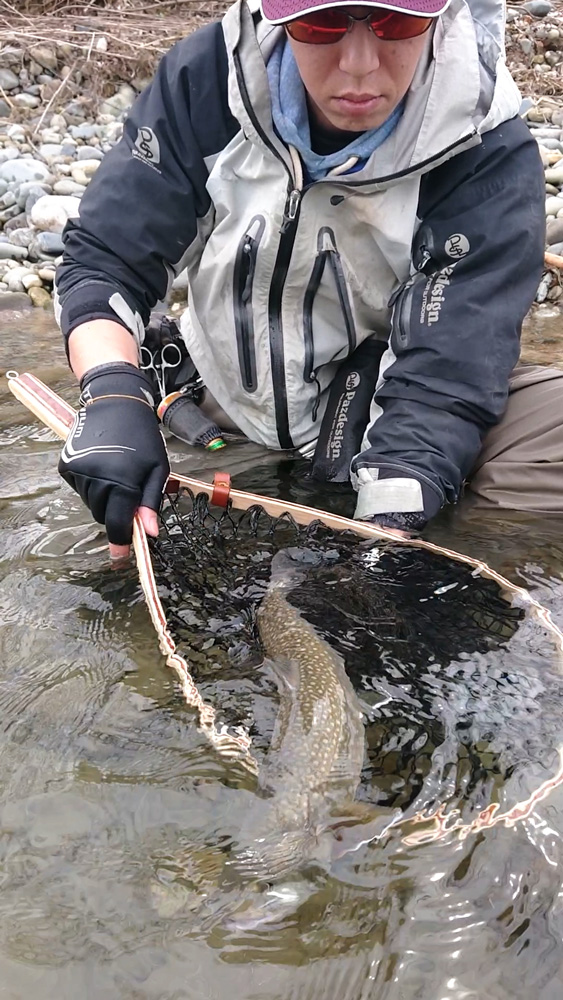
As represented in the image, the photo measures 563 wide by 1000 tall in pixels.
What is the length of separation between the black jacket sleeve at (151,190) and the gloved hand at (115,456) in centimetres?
42

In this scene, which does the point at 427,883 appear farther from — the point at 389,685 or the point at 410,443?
the point at 410,443

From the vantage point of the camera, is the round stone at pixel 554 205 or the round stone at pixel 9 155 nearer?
the round stone at pixel 554 205

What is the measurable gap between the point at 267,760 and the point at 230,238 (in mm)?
1983

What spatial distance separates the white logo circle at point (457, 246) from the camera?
3082 millimetres

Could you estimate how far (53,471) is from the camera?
4.01 meters

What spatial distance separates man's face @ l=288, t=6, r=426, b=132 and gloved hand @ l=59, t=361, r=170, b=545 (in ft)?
3.65

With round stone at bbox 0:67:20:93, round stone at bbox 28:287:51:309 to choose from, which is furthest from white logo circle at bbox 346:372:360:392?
round stone at bbox 0:67:20:93

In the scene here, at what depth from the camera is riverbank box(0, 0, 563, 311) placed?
7.51 m

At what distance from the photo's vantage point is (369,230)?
3.19 meters

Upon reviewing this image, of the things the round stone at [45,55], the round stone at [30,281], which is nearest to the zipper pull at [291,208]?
the round stone at [30,281]

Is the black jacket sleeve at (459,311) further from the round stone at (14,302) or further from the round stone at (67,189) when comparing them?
the round stone at (67,189)

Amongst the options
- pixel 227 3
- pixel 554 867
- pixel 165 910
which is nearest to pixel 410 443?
pixel 554 867

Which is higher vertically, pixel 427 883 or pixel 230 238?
pixel 230 238

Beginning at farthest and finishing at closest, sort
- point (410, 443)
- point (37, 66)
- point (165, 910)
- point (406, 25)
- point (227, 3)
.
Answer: point (227, 3), point (37, 66), point (410, 443), point (406, 25), point (165, 910)
